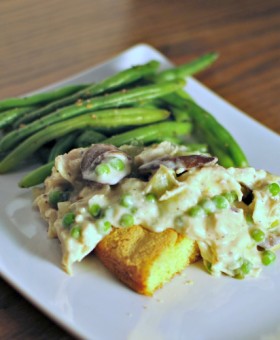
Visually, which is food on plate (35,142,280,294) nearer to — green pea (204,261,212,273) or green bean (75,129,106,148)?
green pea (204,261,212,273)

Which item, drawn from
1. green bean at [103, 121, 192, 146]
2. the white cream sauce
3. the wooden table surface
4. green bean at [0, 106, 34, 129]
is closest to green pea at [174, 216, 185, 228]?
the white cream sauce

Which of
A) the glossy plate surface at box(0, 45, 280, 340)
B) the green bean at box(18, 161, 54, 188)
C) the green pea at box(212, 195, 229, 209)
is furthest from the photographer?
the green bean at box(18, 161, 54, 188)

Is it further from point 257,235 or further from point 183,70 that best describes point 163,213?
point 183,70

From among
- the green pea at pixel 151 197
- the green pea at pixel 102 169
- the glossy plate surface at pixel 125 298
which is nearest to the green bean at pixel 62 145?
the glossy plate surface at pixel 125 298

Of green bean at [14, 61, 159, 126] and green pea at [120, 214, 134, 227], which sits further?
green bean at [14, 61, 159, 126]

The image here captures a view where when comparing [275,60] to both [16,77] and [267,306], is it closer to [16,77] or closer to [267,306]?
[16,77]

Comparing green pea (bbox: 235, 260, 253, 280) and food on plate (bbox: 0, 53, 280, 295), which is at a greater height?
food on plate (bbox: 0, 53, 280, 295)

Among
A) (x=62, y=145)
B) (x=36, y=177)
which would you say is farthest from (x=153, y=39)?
(x=36, y=177)

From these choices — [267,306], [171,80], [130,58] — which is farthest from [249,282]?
[130,58]
